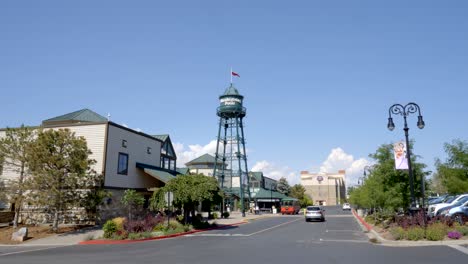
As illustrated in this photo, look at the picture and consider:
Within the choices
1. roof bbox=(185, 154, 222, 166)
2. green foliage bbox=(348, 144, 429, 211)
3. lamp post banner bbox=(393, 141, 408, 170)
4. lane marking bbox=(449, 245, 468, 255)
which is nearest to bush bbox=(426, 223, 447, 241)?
lane marking bbox=(449, 245, 468, 255)

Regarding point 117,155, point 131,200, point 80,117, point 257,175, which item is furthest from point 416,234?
point 257,175

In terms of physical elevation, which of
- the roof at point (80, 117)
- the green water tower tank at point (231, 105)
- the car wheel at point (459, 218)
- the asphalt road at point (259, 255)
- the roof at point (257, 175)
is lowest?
the asphalt road at point (259, 255)

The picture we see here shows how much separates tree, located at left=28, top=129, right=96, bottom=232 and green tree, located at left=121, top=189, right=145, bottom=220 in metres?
3.39

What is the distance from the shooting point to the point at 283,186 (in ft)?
343

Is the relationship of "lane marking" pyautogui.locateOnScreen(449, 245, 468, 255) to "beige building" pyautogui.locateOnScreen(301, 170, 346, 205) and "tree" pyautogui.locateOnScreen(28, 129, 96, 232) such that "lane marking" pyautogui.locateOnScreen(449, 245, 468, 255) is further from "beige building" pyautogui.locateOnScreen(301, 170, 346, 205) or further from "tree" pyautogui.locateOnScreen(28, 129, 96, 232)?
"beige building" pyautogui.locateOnScreen(301, 170, 346, 205)

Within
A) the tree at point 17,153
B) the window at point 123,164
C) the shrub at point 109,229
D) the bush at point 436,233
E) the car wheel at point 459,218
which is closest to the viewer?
the bush at point 436,233

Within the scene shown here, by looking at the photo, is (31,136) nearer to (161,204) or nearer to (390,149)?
(161,204)

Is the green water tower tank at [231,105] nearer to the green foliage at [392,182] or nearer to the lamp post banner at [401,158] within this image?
the green foliage at [392,182]

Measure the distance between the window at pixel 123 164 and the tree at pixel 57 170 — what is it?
4494 millimetres

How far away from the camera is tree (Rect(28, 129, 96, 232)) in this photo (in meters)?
23.8

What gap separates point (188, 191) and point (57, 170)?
865 centimetres

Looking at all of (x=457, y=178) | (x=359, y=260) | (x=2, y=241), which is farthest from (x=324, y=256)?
(x=457, y=178)

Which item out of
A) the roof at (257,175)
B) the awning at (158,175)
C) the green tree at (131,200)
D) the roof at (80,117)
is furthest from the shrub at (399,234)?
the roof at (257,175)

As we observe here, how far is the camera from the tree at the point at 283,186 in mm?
103875
